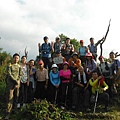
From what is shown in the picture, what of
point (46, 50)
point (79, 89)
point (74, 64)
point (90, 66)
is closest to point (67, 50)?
point (46, 50)

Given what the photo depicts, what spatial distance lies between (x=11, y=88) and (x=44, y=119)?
1.56 meters

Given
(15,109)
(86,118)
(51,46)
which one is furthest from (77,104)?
(51,46)

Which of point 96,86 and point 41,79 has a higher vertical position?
point 41,79

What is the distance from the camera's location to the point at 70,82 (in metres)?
9.30

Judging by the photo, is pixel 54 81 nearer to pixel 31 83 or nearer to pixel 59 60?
pixel 31 83

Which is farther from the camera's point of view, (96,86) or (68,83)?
(68,83)

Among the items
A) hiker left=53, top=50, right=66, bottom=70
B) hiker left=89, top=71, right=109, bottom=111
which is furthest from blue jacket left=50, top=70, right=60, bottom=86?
hiker left=89, top=71, right=109, bottom=111

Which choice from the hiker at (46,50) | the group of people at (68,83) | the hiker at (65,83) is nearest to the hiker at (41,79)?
the group of people at (68,83)

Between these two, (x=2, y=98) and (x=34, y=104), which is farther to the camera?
(x=2, y=98)

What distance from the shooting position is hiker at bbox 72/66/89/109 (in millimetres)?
9078

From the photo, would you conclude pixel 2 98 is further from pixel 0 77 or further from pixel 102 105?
pixel 102 105

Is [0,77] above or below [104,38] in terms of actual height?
below

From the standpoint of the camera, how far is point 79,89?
30.4ft

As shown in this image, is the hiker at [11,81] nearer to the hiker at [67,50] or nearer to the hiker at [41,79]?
the hiker at [41,79]
